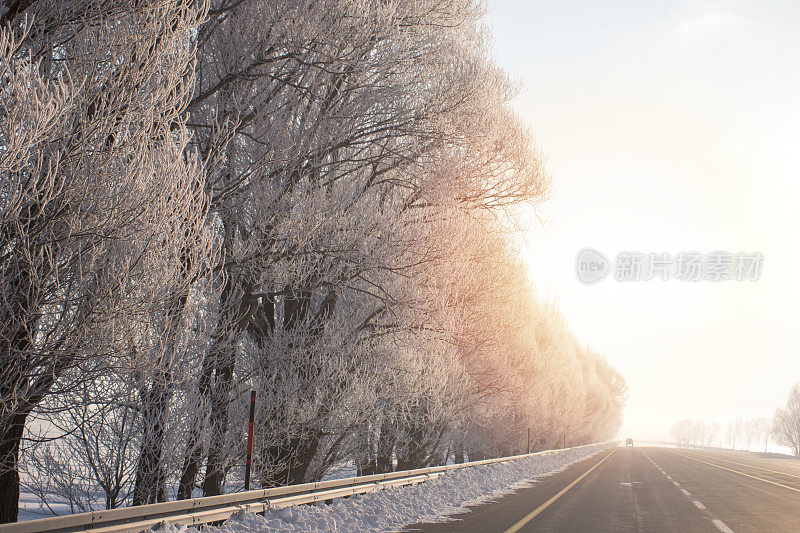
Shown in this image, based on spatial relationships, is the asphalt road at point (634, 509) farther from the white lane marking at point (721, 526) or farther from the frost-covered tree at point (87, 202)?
the frost-covered tree at point (87, 202)

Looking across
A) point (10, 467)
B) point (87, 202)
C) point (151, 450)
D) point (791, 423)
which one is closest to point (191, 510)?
point (10, 467)

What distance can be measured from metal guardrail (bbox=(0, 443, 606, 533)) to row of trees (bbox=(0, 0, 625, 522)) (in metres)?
1.23

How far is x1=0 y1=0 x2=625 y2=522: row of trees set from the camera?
6223 mm

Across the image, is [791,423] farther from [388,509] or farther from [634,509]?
[388,509]

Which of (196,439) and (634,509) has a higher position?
(196,439)

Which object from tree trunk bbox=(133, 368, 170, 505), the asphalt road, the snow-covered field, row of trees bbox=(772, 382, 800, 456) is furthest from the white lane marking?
row of trees bbox=(772, 382, 800, 456)

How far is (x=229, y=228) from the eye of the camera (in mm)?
11562

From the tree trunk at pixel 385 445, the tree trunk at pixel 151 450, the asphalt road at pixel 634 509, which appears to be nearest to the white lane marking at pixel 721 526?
the asphalt road at pixel 634 509

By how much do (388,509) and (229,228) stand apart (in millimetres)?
5643

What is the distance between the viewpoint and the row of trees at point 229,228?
20.4 feet

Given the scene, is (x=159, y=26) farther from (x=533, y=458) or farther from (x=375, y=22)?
(x=533, y=458)

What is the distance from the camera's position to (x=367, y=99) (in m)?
12.5

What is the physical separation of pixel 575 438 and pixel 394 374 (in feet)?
187

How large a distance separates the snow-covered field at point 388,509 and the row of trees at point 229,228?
6.69 ft
